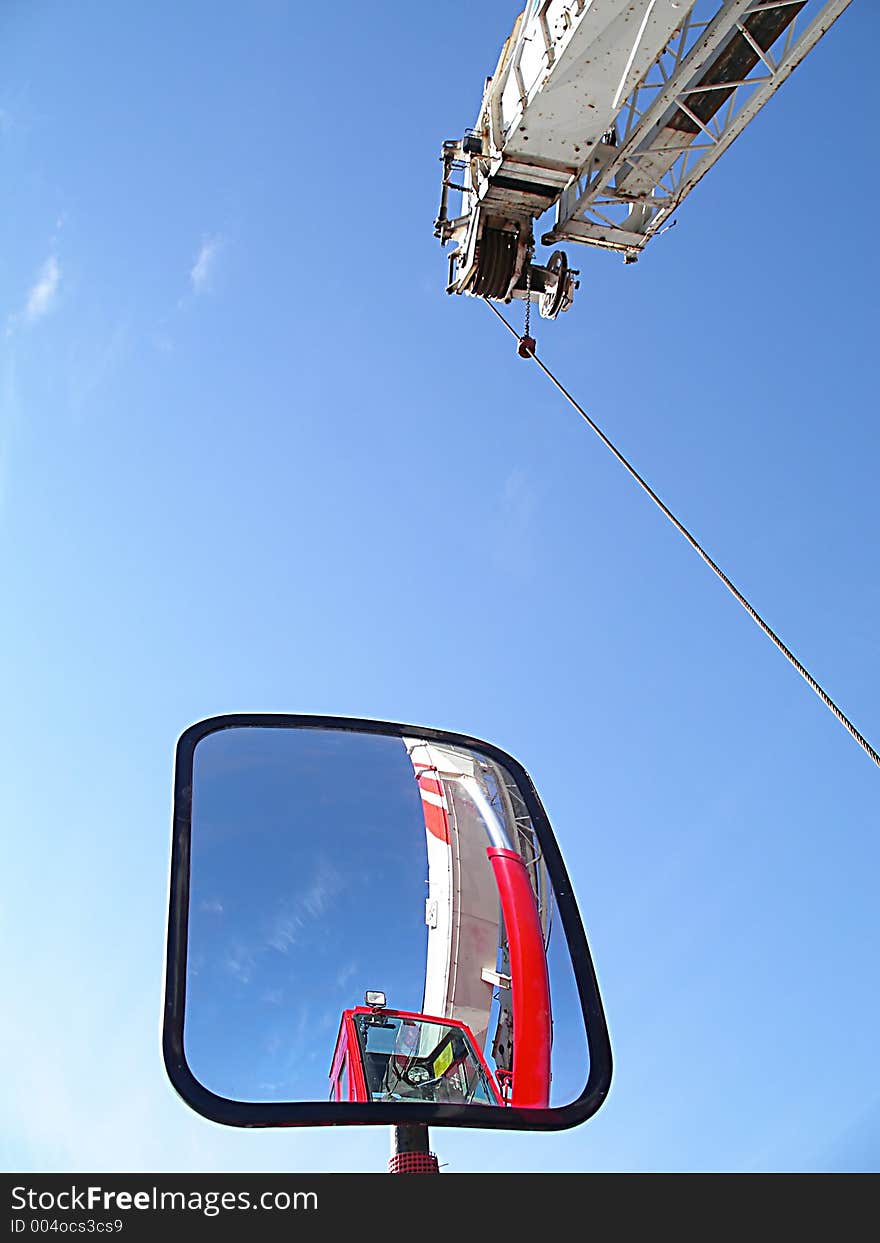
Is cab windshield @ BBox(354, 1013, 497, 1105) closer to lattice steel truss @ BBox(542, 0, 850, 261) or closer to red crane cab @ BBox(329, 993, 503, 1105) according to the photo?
red crane cab @ BBox(329, 993, 503, 1105)

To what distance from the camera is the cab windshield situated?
119cm

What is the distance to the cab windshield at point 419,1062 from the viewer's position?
1.19m

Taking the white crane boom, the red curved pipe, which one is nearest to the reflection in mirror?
the red curved pipe

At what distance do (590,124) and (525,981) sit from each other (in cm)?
791

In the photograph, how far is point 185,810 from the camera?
53.9 inches

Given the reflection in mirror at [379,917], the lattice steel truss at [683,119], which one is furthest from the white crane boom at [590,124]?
the reflection in mirror at [379,917]

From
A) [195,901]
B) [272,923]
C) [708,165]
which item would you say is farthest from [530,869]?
[708,165]

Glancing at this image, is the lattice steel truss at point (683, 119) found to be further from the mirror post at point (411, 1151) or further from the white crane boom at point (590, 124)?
the mirror post at point (411, 1151)

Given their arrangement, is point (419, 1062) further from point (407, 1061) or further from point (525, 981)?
point (525, 981)

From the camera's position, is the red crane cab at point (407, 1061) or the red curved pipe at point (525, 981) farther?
the red curved pipe at point (525, 981)

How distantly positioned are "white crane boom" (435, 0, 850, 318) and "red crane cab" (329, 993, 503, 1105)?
7330 millimetres

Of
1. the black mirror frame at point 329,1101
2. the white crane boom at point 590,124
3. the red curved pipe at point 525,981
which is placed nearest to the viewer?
the black mirror frame at point 329,1101

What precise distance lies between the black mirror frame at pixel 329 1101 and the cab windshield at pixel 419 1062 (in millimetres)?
25

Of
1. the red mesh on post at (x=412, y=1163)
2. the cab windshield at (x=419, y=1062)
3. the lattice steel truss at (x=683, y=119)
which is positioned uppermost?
the lattice steel truss at (x=683, y=119)
